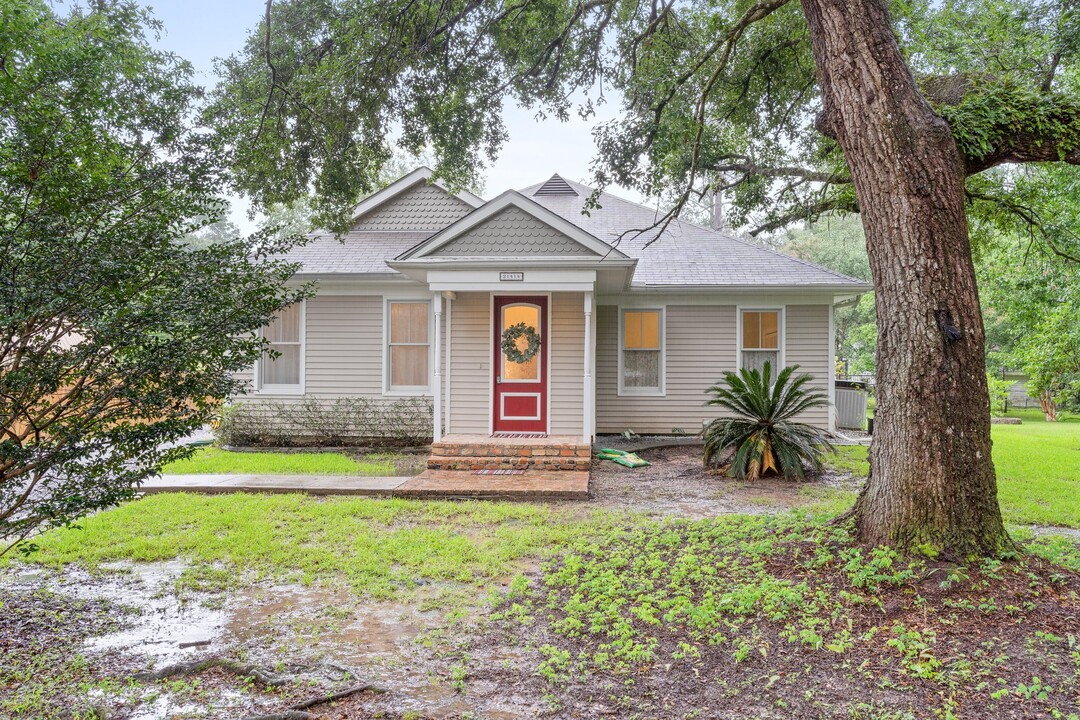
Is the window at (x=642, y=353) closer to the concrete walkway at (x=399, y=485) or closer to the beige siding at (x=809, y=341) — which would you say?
the beige siding at (x=809, y=341)

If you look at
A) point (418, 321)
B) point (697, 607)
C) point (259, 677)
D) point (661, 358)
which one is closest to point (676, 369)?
point (661, 358)

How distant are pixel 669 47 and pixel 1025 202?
5079mm

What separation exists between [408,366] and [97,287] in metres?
8.74

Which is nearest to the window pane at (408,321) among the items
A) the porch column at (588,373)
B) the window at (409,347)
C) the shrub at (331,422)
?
the window at (409,347)

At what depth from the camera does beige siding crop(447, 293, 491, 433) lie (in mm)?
10703

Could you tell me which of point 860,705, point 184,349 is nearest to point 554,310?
point 184,349

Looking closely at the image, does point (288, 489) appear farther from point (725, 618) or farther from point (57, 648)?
point (725, 618)

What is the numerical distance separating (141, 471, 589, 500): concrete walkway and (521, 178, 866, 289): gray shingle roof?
4.72 meters

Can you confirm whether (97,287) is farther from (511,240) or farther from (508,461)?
(511,240)

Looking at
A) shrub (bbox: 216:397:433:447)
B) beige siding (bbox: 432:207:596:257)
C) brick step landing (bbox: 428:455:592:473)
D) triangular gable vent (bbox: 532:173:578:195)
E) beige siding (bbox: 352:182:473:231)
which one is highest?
triangular gable vent (bbox: 532:173:578:195)

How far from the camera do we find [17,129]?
346 centimetres

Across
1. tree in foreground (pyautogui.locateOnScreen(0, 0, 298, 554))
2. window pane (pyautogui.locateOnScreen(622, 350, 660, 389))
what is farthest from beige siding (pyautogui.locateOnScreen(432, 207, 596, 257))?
tree in foreground (pyautogui.locateOnScreen(0, 0, 298, 554))

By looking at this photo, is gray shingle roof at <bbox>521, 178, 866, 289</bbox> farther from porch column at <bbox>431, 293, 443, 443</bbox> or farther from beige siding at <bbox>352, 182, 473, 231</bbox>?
porch column at <bbox>431, 293, 443, 443</bbox>

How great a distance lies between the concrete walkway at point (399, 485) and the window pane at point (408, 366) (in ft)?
10.8
